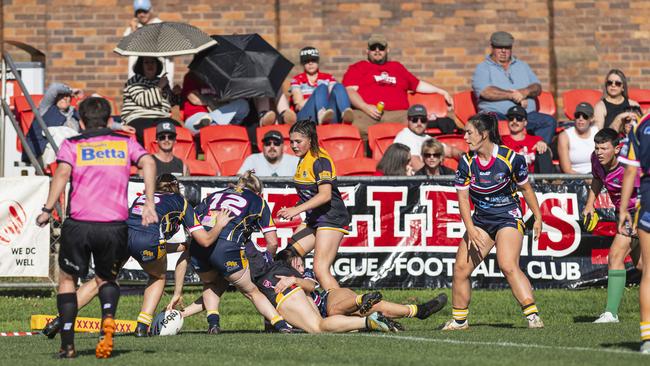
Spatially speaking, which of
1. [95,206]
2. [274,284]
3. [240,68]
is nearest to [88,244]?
[95,206]

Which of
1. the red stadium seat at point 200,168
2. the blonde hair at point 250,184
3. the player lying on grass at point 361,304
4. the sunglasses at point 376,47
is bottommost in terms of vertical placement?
the player lying on grass at point 361,304

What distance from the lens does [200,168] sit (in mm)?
16406

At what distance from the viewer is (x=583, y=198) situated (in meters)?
15.4

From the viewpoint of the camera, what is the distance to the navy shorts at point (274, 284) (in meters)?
11.8

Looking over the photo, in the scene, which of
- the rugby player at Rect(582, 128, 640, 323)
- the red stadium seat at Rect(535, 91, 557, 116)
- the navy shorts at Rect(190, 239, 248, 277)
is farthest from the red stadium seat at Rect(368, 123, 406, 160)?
the navy shorts at Rect(190, 239, 248, 277)

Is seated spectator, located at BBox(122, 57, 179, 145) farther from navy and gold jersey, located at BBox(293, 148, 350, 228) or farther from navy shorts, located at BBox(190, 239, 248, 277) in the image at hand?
navy shorts, located at BBox(190, 239, 248, 277)

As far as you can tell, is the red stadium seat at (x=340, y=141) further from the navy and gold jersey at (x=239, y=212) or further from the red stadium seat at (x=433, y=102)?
the navy and gold jersey at (x=239, y=212)

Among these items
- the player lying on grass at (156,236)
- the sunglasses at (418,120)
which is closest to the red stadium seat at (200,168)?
the sunglasses at (418,120)

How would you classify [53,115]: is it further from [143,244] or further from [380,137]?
[143,244]

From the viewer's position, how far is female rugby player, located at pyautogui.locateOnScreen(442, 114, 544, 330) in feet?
37.7

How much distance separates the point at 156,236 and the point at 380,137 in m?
6.30

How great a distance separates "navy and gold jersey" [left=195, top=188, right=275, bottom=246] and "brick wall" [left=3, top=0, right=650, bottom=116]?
29.6ft

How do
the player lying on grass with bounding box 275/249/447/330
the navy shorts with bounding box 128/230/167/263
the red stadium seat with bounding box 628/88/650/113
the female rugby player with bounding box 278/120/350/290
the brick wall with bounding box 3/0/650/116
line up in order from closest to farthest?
1. the player lying on grass with bounding box 275/249/447/330
2. the navy shorts with bounding box 128/230/167/263
3. the female rugby player with bounding box 278/120/350/290
4. the red stadium seat with bounding box 628/88/650/113
5. the brick wall with bounding box 3/0/650/116

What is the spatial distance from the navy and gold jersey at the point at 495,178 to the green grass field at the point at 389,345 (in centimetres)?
113
